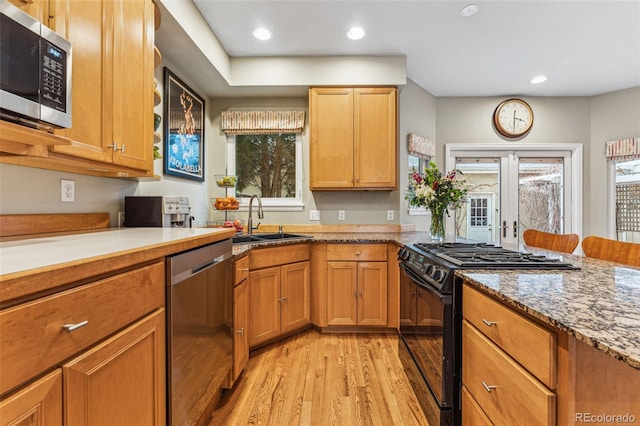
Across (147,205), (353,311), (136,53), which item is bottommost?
(353,311)

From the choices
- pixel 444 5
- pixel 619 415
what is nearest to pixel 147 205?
pixel 619 415

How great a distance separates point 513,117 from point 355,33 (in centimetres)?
263

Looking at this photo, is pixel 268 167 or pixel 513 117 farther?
pixel 513 117

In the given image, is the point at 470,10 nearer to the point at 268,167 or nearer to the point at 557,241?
the point at 557,241

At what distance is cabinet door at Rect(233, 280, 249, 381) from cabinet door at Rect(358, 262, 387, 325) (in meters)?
1.05

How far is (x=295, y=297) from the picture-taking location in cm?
250

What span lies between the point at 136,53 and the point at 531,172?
4.58m

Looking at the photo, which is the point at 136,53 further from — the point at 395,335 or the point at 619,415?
the point at 395,335

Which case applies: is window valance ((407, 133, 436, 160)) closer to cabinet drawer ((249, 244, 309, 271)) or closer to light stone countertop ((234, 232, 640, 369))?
cabinet drawer ((249, 244, 309, 271))

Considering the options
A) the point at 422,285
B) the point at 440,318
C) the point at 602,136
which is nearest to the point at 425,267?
the point at 422,285

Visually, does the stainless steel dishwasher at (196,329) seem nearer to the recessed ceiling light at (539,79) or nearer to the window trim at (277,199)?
the window trim at (277,199)

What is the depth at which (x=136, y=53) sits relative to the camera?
1489 millimetres

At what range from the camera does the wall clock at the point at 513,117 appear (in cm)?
378

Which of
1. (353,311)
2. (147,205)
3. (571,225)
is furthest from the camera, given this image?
(571,225)
